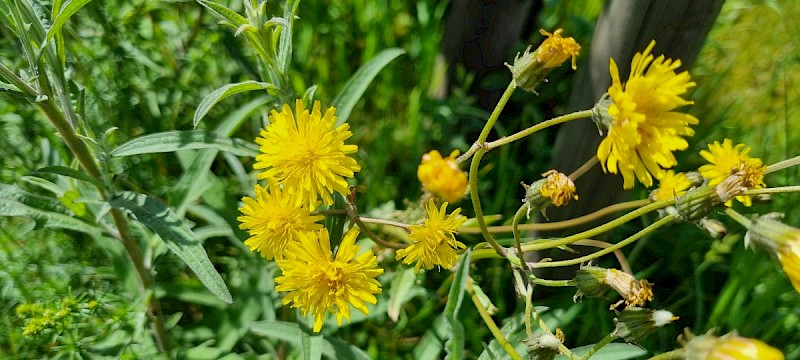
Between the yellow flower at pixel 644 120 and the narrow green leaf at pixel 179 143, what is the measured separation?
0.97m

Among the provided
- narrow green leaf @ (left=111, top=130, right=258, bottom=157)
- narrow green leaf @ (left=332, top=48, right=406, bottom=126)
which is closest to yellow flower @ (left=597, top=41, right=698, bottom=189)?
narrow green leaf @ (left=332, top=48, right=406, bottom=126)

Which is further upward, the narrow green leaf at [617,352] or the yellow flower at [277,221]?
the yellow flower at [277,221]

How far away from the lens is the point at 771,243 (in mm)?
1295

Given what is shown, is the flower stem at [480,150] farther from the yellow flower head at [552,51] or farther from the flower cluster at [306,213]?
the flower cluster at [306,213]

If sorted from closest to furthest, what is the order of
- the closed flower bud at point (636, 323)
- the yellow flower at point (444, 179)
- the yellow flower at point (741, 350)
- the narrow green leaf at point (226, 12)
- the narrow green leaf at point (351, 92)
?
1. the yellow flower at point (741, 350)
2. the yellow flower at point (444, 179)
3. the closed flower bud at point (636, 323)
4. the narrow green leaf at point (226, 12)
5. the narrow green leaf at point (351, 92)

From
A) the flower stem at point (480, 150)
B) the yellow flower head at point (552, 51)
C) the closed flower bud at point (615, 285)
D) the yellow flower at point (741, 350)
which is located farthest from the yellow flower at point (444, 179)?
the yellow flower at point (741, 350)

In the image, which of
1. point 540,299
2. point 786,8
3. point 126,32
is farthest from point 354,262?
point 786,8

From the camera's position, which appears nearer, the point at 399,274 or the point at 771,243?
the point at 771,243

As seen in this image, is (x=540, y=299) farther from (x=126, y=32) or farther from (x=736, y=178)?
(x=126, y=32)

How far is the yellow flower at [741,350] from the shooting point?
1.13 meters

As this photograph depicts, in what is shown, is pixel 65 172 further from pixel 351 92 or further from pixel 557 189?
pixel 557 189

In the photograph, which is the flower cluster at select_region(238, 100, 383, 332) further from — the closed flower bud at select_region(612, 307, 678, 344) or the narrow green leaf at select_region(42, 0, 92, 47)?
the closed flower bud at select_region(612, 307, 678, 344)

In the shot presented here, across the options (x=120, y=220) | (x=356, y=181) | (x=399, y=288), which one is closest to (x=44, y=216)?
(x=120, y=220)

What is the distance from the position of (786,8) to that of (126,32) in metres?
3.57
